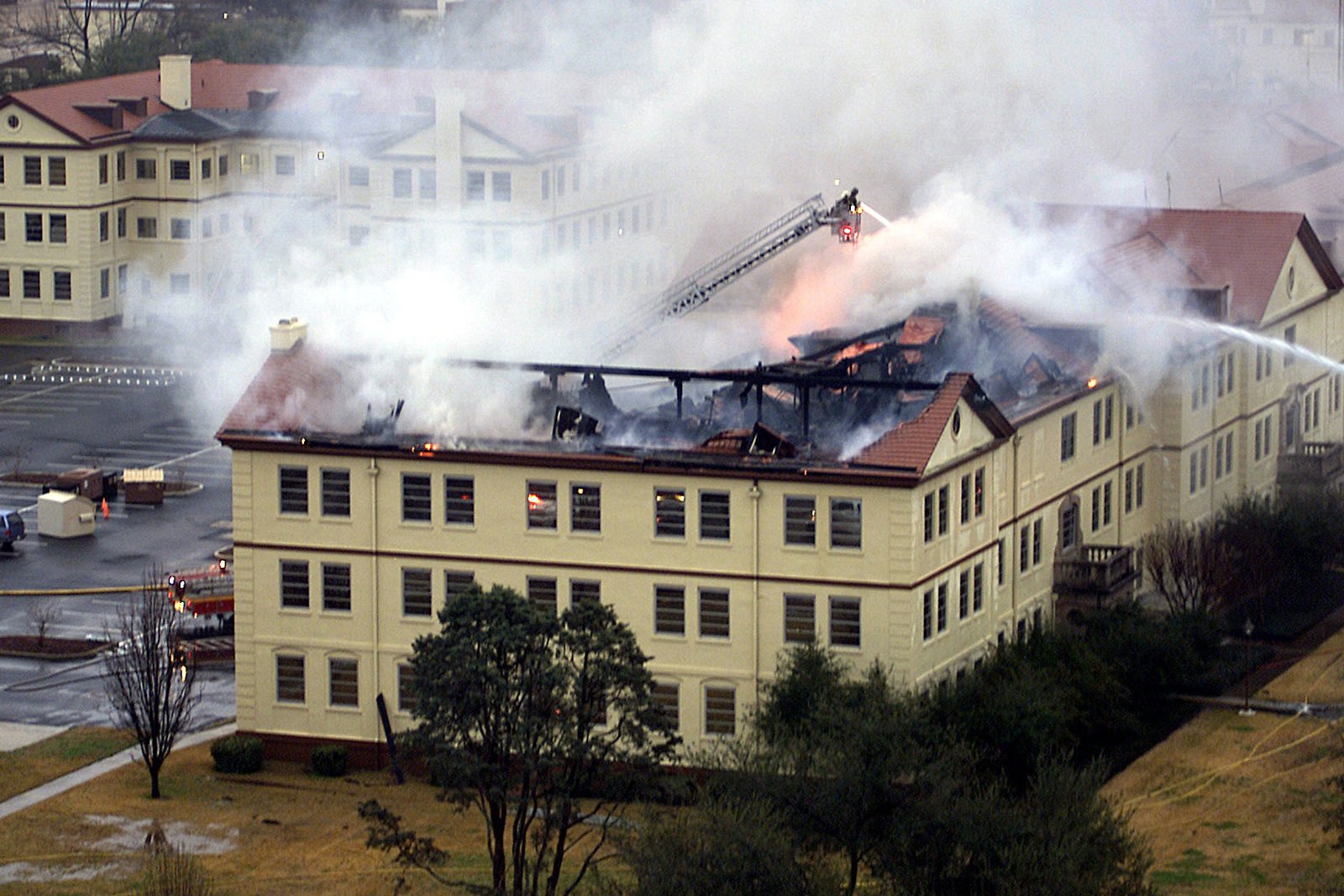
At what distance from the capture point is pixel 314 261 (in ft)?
356

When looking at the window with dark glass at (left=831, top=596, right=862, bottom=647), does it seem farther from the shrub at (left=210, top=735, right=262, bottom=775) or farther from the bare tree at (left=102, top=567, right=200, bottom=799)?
the bare tree at (left=102, top=567, right=200, bottom=799)

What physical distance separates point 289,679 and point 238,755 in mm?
1997

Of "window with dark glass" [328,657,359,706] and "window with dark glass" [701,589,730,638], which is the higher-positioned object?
"window with dark glass" [701,589,730,638]

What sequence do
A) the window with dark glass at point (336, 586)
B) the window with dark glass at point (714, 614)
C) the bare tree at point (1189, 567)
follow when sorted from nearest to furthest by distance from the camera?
the window with dark glass at point (714, 614) < the window with dark glass at point (336, 586) < the bare tree at point (1189, 567)

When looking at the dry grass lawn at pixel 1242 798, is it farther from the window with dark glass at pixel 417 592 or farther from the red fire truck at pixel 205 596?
the red fire truck at pixel 205 596

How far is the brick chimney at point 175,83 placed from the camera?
120 meters

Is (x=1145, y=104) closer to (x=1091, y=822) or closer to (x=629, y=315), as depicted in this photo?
(x=629, y=315)

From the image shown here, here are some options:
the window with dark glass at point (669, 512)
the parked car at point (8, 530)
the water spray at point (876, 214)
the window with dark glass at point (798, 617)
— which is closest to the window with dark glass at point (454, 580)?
the window with dark glass at point (669, 512)

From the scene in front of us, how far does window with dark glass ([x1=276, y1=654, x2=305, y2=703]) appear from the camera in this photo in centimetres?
6297

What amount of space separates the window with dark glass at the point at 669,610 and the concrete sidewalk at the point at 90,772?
10.0 meters

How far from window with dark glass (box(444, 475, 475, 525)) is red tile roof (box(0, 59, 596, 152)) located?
148 ft

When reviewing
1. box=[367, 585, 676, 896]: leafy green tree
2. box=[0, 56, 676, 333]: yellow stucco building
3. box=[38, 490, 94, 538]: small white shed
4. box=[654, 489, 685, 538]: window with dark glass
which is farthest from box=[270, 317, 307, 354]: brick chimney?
box=[0, 56, 676, 333]: yellow stucco building

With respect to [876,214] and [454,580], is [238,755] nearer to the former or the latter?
[454,580]

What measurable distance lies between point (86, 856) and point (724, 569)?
1377 cm
